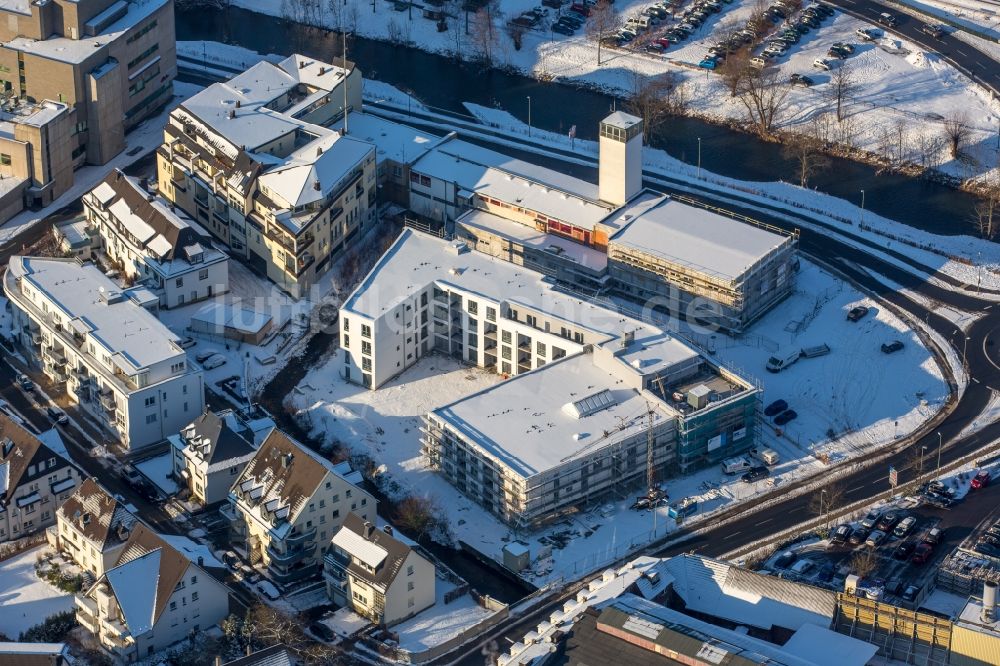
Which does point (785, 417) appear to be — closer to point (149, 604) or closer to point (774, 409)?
point (774, 409)

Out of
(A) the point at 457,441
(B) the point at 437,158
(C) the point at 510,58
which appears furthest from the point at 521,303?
(C) the point at 510,58

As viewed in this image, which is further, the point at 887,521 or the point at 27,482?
the point at 27,482

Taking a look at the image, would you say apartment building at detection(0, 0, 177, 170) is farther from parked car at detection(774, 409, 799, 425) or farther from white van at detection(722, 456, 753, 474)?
parked car at detection(774, 409, 799, 425)

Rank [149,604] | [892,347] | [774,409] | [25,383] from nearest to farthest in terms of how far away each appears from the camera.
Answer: [149,604], [774,409], [25,383], [892,347]

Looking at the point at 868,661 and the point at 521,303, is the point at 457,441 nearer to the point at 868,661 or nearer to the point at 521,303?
the point at 521,303

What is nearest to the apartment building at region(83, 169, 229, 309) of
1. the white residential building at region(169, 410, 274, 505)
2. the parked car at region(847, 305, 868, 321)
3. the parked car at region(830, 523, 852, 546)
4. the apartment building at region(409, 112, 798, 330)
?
the apartment building at region(409, 112, 798, 330)

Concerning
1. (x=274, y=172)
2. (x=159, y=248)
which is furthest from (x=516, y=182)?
(x=159, y=248)

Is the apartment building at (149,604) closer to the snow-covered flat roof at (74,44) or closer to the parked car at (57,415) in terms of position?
the parked car at (57,415)

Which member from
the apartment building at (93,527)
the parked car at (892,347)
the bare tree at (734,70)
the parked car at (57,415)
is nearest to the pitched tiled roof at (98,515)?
the apartment building at (93,527)
